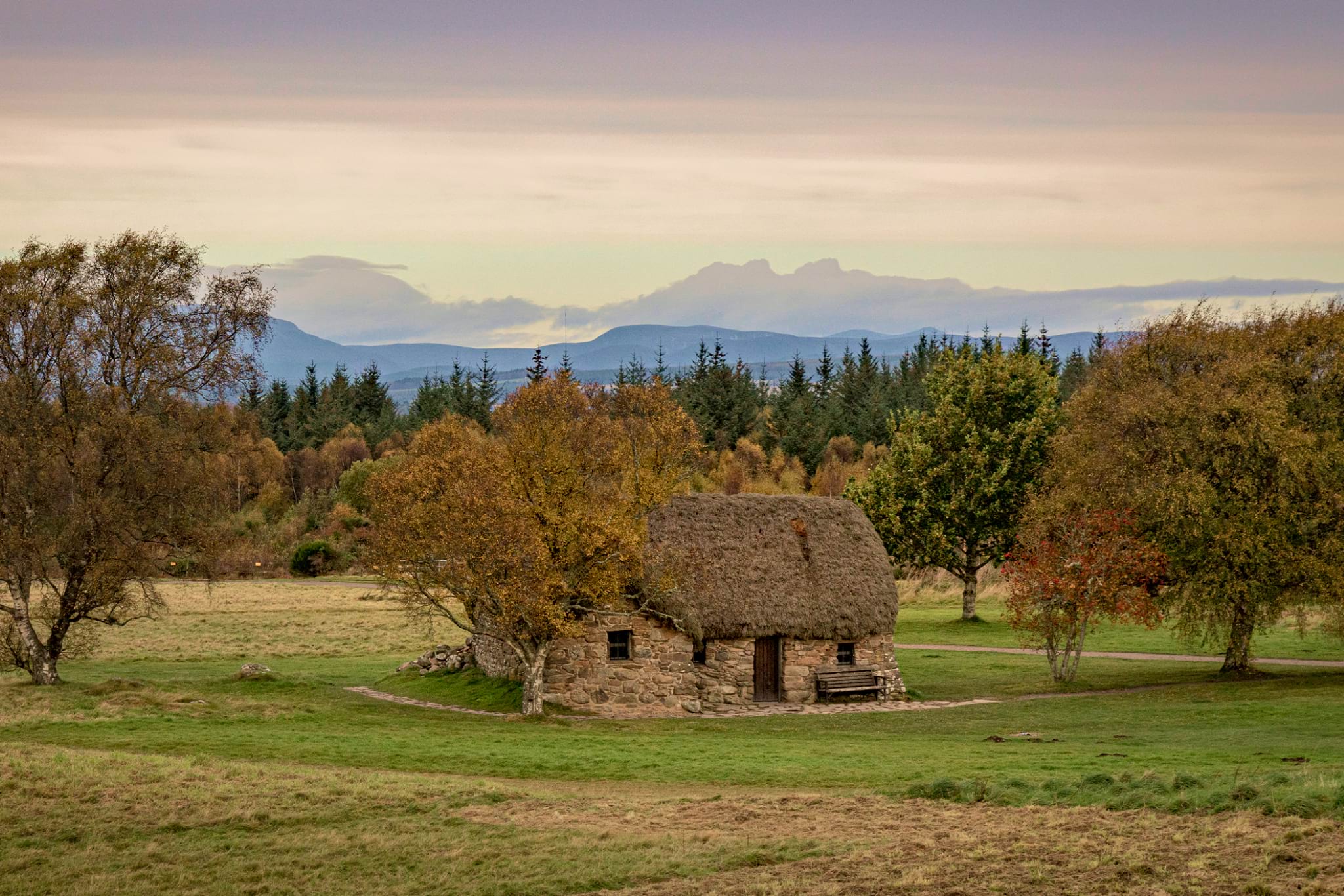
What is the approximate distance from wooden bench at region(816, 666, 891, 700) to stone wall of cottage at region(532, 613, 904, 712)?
0.73 meters

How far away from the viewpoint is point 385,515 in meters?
33.0

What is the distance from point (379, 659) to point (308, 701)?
1419 cm

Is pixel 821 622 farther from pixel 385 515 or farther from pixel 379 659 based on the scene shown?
pixel 379 659

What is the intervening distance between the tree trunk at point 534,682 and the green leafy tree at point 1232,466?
17.4 meters

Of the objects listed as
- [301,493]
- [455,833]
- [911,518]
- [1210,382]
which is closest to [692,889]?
[455,833]

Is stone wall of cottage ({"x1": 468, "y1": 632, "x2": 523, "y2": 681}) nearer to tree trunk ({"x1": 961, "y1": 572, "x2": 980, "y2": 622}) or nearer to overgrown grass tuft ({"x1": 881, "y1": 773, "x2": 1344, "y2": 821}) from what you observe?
overgrown grass tuft ({"x1": 881, "y1": 773, "x2": 1344, "y2": 821})

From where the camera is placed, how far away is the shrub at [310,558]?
87062 mm

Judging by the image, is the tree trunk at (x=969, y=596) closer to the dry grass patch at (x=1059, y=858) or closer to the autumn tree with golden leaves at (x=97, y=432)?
the autumn tree with golden leaves at (x=97, y=432)

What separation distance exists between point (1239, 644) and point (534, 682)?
20.9 m

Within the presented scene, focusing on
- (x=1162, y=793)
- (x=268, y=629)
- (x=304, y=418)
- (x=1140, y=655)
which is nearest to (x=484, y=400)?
(x=304, y=418)

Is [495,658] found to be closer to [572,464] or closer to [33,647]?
[572,464]

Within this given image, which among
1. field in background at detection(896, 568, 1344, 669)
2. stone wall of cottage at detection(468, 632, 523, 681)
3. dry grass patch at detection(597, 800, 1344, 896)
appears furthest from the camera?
field in background at detection(896, 568, 1344, 669)

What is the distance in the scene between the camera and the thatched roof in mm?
34438

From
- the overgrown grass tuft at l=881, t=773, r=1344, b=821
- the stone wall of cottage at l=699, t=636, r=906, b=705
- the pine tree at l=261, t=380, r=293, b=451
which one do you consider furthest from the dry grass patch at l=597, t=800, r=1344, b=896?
the pine tree at l=261, t=380, r=293, b=451
